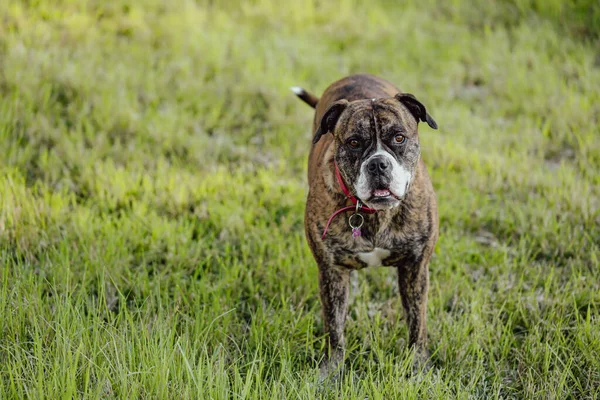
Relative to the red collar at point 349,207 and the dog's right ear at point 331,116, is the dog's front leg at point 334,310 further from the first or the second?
the dog's right ear at point 331,116

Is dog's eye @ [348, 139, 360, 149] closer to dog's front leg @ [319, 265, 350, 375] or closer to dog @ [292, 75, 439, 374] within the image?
dog @ [292, 75, 439, 374]

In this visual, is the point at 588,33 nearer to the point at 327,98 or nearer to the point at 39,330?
the point at 327,98

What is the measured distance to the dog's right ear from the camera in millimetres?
3561

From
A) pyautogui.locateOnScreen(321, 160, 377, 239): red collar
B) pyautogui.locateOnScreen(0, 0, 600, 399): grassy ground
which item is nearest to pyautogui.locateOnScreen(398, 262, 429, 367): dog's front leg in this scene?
pyautogui.locateOnScreen(0, 0, 600, 399): grassy ground

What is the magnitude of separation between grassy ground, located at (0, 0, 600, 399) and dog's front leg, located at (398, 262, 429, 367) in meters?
0.12

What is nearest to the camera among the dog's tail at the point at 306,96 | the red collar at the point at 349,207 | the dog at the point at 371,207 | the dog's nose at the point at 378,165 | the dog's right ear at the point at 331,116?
the dog's nose at the point at 378,165

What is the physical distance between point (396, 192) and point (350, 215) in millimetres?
382

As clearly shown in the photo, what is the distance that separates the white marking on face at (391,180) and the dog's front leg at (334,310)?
2.10 ft

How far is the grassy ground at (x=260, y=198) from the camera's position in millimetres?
3471

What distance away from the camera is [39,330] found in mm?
3418

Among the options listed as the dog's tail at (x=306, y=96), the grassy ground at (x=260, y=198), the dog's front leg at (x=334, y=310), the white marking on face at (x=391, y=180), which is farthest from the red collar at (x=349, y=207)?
the dog's tail at (x=306, y=96)

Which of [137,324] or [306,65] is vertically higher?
[306,65]

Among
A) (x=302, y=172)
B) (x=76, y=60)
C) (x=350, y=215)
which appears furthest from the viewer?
(x=76, y=60)

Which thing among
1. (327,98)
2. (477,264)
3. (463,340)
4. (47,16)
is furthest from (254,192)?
(47,16)
